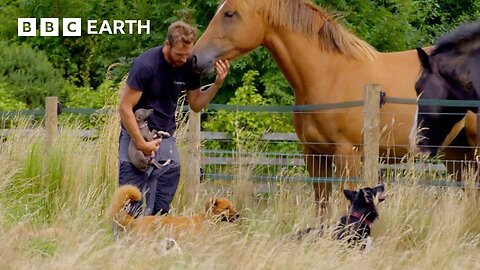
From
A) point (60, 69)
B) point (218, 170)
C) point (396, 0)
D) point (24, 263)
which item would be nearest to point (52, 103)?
point (218, 170)

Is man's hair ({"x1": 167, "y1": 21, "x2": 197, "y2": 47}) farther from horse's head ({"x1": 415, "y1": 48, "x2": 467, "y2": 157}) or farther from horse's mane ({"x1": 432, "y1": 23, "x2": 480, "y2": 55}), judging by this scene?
horse's mane ({"x1": 432, "y1": 23, "x2": 480, "y2": 55})

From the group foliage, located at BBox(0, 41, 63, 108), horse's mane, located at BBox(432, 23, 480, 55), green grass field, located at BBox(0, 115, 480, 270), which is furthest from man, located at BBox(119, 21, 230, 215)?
foliage, located at BBox(0, 41, 63, 108)

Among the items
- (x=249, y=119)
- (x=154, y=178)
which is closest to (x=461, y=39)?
(x=154, y=178)

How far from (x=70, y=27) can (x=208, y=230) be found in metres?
11.5

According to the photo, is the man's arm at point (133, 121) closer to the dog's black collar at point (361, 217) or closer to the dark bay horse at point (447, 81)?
the dog's black collar at point (361, 217)

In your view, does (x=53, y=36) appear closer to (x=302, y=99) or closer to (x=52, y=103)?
(x=52, y=103)

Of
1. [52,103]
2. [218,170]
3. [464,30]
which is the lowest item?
[218,170]

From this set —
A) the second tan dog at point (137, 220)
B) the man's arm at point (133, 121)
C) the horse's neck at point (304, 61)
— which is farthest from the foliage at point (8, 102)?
the second tan dog at point (137, 220)

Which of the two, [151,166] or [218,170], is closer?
[151,166]

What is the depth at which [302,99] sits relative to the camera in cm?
967

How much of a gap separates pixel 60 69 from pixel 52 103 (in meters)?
7.73

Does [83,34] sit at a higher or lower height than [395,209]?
higher

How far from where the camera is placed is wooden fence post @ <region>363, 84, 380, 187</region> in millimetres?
8930

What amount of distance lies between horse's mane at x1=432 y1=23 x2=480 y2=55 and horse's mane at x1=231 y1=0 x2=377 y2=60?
25.9 inches
